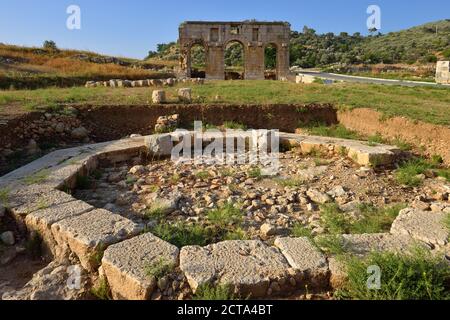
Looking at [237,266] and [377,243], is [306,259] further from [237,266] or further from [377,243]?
[377,243]

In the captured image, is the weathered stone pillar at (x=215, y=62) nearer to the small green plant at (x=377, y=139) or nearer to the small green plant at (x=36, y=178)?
the small green plant at (x=377, y=139)

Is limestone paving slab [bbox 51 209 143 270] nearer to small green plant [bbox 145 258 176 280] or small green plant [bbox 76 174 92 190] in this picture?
small green plant [bbox 145 258 176 280]

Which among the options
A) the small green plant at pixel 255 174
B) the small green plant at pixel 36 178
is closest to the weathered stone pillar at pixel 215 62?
the small green plant at pixel 255 174

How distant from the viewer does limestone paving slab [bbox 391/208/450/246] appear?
136 inches

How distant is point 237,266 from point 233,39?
894 inches

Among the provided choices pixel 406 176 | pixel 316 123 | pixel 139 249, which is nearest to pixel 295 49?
pixel 316 123

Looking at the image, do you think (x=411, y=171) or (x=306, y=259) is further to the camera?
(x=411, y=171)

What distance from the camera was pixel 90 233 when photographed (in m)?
3.50

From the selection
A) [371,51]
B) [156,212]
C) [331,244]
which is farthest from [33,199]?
[371,51]

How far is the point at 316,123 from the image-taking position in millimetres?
9391

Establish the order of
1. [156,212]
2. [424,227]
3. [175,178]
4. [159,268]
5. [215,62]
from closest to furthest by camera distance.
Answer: [159,268] < [424,227] < [156,212] < [175,178] < [215,62]

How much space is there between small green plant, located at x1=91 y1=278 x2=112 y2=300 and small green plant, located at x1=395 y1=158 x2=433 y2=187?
15.3ft

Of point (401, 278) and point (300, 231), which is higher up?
point (401, 278)

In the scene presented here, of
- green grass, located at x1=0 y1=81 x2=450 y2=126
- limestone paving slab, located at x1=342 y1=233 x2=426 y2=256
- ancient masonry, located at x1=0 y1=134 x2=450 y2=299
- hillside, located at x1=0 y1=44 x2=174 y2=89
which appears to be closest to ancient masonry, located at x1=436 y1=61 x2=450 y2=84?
green grass, located at x1=0 y1=81 x2=450 y2=126
